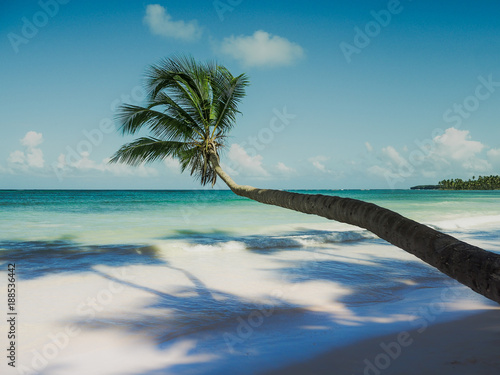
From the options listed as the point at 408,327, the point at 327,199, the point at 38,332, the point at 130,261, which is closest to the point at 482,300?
the point at 408,327

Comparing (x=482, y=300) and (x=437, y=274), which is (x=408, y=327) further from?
(x=437, y=274)

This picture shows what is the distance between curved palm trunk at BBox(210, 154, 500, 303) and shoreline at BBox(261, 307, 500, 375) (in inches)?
Result: 51.6

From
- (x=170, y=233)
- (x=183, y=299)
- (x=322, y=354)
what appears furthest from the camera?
(x=170, y=233)

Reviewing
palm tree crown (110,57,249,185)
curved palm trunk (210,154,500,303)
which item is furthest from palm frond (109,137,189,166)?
curved palm trunk (210,154,500,303)

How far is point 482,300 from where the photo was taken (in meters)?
4.94

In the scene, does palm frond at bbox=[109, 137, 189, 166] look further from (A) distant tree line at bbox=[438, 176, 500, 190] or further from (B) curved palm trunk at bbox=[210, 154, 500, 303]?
(A) distant tree line at bbox=[438, 176, 500, 190]

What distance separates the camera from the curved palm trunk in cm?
168

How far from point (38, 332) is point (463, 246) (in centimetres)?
438

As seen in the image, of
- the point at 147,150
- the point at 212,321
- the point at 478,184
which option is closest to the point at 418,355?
the point at 212,321

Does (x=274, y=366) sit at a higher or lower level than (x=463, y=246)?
lower

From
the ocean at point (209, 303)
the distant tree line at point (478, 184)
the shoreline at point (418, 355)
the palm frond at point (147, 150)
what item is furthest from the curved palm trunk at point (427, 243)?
the distant tree line at point (478, 184)

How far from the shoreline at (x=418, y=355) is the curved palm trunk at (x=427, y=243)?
1.31m

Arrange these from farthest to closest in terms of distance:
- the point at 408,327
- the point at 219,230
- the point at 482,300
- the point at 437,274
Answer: the point at 219,230 → the point at 437,274 → the point at 482,300 → the point at 408,327

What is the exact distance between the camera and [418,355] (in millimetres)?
3322
